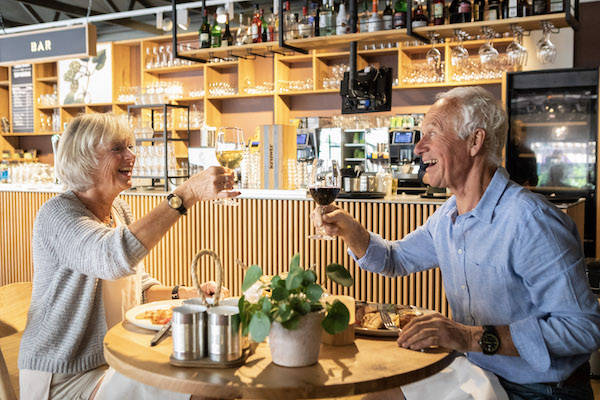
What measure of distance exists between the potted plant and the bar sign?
4339 mm

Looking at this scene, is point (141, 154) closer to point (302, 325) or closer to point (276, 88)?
point (276, 88)

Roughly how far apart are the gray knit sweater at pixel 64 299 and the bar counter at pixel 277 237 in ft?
6.85

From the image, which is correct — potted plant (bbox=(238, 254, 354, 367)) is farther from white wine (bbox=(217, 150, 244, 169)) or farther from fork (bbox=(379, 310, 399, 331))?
white wine (bbox=(217, 150, 244, 169))

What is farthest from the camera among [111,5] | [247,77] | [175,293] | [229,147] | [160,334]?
[111,5]

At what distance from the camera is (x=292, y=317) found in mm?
1401

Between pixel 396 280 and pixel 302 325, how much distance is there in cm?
274

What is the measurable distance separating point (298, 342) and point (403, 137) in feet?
19.6

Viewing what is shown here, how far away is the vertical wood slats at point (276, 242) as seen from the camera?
401cm

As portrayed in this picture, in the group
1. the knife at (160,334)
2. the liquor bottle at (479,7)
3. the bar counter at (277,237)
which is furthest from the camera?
the liquor bottle at (479,7)

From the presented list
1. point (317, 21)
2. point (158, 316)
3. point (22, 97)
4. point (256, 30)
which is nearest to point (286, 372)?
point (158, 316)

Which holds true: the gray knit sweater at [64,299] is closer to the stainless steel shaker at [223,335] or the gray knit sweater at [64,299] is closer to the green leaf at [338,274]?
the stainless steel shaker at [223,335]

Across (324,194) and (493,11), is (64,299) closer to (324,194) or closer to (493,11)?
(324,194)

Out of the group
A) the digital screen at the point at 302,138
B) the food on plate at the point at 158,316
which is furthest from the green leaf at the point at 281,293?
the digital screen at the point at 302,138

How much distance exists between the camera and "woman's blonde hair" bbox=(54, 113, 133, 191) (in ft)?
7.27
